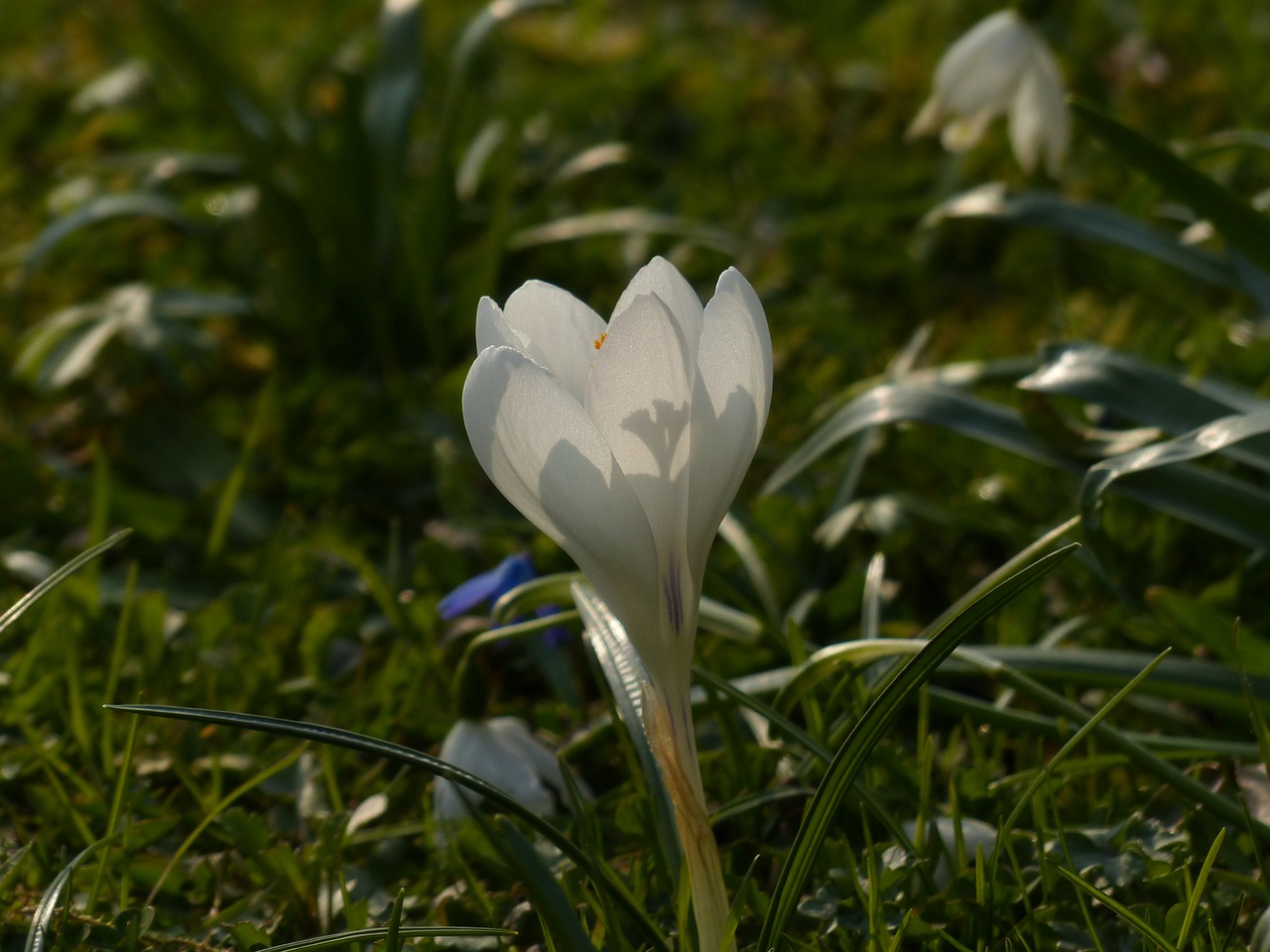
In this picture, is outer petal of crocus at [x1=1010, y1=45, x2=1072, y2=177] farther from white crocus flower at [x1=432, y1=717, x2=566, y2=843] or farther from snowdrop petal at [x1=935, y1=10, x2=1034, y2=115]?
white crocus flower at [x1=432, y1=717, x2=566, y2=843]

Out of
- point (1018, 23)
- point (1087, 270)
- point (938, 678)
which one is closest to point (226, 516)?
point (938, 678)

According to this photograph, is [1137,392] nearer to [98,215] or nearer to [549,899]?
Result: [549,899]

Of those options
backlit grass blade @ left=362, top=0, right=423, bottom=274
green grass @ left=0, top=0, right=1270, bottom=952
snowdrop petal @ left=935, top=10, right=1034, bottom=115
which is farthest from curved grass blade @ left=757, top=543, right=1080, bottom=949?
backlit grass blade @ left=362, top=0, right=423, bottom=274

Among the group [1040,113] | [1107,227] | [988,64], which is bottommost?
[1107,227]

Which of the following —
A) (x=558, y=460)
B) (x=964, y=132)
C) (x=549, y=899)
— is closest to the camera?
(x=558, y=460)

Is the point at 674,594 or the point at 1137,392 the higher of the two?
the point at 674,594

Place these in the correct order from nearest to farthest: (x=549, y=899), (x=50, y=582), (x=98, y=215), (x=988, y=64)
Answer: (x=549, y=899), (x=50, y=582), (x=988, y=64), (x=98, y=215)

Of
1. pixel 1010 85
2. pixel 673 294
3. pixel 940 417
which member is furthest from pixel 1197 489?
pixel 1010 85
